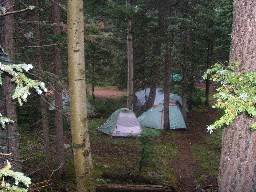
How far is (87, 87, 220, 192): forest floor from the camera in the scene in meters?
12.0

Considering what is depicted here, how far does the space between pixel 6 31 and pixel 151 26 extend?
42.0 ft

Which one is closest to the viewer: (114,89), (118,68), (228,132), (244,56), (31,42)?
(244,56)

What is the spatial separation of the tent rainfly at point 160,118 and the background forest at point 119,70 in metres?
1.02

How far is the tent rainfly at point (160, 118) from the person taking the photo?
20.1 metres

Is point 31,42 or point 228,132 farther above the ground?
point 31,42

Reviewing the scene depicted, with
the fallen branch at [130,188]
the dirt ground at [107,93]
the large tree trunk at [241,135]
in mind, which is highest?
the large tree trunk at [241,135]

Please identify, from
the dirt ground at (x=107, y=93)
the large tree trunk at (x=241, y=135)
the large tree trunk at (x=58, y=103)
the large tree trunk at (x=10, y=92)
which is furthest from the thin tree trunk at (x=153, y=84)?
the large tree trunk at (x=241, y=135)

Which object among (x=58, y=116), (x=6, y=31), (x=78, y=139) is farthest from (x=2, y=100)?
(x=58, y=116)

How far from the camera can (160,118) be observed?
20172 mm

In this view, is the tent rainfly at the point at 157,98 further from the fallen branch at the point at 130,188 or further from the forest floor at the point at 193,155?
the fallen branch at the point at 130,188

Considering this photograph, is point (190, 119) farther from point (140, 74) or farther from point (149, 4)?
point (149, 4)

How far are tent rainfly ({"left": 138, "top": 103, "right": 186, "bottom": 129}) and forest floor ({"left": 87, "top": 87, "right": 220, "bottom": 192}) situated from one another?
718mm

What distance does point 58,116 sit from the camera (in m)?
10.4

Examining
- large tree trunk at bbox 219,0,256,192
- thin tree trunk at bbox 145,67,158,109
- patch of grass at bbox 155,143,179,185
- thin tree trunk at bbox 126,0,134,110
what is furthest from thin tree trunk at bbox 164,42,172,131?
large tree trunk at bbox 219,0,256,192
